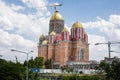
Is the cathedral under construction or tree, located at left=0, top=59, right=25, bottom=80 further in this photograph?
the cathedral under construction

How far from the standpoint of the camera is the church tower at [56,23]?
138 metres

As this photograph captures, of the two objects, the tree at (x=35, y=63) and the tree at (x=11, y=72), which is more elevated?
the tree at (x=35, y=63)

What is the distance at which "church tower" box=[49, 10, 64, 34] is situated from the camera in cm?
13775

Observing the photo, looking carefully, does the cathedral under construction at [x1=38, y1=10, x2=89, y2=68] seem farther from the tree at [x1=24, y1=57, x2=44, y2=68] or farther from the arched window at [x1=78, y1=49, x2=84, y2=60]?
the tree at [x1=24, y1=57, x2=44, y2=68]

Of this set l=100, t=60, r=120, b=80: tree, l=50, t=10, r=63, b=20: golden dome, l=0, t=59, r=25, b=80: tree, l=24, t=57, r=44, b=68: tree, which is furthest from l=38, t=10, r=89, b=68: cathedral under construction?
l=100, t=60, r=120, b=80: tree

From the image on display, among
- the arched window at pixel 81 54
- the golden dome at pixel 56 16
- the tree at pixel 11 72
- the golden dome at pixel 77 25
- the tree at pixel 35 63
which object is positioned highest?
the golden dome at pixel 56 16

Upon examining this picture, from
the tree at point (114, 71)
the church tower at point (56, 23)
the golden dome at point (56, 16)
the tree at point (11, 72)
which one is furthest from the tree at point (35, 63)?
the tree at point (114, 71)

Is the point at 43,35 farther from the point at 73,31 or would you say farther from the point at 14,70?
the point at 14,70

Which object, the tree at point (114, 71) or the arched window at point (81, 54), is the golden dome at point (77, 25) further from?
the tree at point (114, 71)

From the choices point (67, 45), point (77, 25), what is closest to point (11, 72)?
point (67, 45)

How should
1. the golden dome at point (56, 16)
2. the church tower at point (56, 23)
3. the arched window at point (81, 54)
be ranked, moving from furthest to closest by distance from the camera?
the church tower at point (56, 23) < the golden dome at point (56, 16) < the arched window at point (81, 54)

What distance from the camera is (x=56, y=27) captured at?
139625 millimetres

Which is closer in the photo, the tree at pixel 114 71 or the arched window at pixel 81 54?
the tree at pixel 114 71

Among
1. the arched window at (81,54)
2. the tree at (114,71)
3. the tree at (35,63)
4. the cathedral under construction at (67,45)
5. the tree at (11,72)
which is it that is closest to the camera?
the tree at (114,71)
